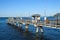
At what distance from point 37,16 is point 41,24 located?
763cm

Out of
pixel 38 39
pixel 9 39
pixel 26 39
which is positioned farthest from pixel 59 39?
pixel 9 39

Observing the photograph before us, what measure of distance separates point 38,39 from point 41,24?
4775 millimetres

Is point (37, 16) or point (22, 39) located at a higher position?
point (37, 16)

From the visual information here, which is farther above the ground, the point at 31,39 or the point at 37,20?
the point at 37,20

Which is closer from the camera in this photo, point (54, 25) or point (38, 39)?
point (54, 25)

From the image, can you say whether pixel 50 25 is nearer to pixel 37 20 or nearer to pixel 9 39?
pixel 37 20

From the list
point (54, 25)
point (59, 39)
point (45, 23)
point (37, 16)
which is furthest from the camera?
point (37, 16)

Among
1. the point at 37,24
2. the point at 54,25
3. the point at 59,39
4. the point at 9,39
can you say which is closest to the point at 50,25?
the point at 54,25

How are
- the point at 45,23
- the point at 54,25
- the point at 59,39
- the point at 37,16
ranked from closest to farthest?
1. the point at 54,25
2. the point at 45,23
3. the point at 59,39
4. the point at 37,16

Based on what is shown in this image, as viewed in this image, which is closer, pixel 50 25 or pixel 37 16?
pixel 50 25

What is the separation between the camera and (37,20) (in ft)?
170

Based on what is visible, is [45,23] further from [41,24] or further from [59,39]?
[59,39]

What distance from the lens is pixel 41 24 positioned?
46562mm

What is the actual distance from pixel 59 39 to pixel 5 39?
17941 mm
